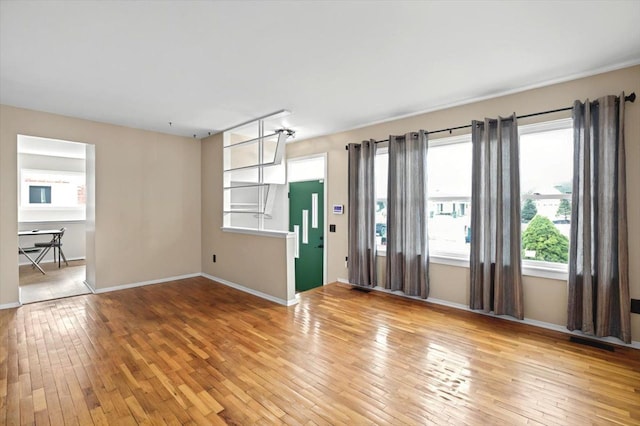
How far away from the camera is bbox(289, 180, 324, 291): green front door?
5.52 meters

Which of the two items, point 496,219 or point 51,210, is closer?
point 496,219

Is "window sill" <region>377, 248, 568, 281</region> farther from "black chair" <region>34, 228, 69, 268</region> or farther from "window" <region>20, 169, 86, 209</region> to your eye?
"window" <region>20, 169, 86, 209</region>

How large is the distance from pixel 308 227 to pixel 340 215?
796 millimetres

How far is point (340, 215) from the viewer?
17.0 ft

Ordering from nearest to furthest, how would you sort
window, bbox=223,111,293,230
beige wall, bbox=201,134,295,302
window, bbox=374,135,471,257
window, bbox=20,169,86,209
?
window, bbox=374,135,471,257, beige wall, bbox=201,134,295,302, window, bbox=223,111,293,230, window, bbox=20,169,86,209

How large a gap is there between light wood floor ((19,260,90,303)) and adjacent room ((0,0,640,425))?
8 cm

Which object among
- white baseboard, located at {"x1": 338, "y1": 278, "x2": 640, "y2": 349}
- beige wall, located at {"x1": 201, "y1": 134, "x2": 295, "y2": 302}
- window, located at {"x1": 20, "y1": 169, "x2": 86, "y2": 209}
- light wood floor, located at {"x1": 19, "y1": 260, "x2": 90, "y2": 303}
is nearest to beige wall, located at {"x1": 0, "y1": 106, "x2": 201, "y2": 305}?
beige wall, located at {"x1": 201, "y1": 134, "x2": 295, "y2": 302}

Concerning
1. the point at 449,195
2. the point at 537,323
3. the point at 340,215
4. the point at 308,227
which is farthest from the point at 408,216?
the point at 308,227

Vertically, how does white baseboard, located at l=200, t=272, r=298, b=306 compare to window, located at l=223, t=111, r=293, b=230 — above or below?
below

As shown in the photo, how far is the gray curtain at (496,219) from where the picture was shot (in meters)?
3.40

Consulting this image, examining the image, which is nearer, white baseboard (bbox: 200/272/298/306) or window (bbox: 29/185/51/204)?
white baseboard (bbox: 200/272/298/306)

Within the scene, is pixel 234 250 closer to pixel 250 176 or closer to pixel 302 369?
pixel 250 176

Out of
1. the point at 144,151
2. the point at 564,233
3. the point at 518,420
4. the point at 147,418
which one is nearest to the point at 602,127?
the point at 564,233

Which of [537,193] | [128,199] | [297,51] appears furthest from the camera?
[128,199]
